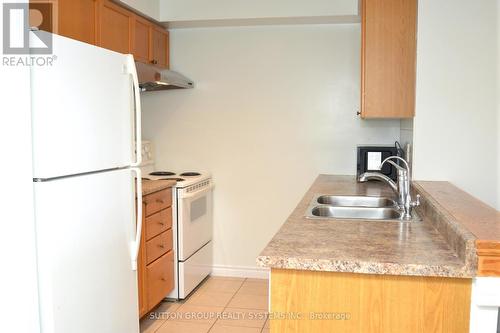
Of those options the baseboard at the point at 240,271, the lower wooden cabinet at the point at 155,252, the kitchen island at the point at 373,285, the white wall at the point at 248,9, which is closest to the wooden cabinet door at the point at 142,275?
the lower wooden cabinet at the point at 155,252

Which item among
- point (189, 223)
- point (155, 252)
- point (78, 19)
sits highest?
point (78, 19)

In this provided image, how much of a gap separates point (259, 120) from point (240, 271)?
1.32m

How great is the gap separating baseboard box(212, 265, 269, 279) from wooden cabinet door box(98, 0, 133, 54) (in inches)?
78.3

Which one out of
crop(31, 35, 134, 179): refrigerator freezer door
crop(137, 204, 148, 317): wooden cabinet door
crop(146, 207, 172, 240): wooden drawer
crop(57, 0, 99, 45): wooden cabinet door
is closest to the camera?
crop(31, 35, 134, 179): refrigerator freezer door

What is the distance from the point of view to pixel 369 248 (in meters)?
1.59

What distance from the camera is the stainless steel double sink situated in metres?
2.40

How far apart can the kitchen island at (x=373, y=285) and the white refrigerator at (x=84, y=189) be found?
0.84 m

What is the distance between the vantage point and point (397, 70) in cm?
276

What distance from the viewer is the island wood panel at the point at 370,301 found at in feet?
4.72

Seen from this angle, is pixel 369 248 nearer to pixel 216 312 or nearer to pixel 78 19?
pixel 216 312

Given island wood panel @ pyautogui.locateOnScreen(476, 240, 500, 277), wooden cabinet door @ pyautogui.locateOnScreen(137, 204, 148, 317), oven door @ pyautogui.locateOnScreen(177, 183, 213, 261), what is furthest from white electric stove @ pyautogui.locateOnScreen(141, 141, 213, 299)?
island wood panel @ pyautogui.locateOnScreen(476, 240, 500, 277)

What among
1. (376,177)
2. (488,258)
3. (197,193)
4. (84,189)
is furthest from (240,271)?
(488,258)

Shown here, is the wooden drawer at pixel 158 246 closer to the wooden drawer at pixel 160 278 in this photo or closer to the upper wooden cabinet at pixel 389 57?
the wooden drawer at pixel 160 278

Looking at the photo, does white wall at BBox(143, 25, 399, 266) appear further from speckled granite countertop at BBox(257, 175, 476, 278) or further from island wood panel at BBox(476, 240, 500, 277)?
island wood panel at BBox(476, 240, 500, 277)
